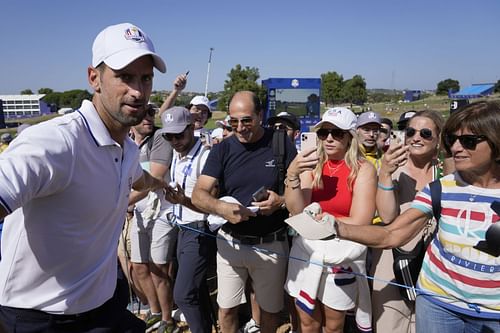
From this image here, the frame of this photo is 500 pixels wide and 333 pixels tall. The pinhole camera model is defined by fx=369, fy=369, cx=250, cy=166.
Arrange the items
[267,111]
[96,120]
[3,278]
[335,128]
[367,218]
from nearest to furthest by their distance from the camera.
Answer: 1. [3,278]
2. [96,120]
3. [367,218]
4. [335,128]
5. [267,111]

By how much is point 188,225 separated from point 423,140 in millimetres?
2433

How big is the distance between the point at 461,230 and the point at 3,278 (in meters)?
2.46

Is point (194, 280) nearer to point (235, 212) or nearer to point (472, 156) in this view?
point (235, 212)

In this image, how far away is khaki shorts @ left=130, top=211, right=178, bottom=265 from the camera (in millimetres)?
4191

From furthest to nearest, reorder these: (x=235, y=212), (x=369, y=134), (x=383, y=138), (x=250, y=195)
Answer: (x=383, y=138)
(x=369, y=134)
(x=250, y=195)
(x=235, y=212)

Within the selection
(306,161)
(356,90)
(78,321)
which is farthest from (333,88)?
(78,321)

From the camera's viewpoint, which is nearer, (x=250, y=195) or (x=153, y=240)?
(x=250, y=195)

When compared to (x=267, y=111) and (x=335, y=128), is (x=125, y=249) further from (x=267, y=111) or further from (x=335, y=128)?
(x=267, y=111)

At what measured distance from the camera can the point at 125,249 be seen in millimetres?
4523

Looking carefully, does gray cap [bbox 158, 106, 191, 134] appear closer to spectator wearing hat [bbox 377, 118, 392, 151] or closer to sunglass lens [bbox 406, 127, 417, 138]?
sunglass lens [bbox 406, 127, 417, 138]

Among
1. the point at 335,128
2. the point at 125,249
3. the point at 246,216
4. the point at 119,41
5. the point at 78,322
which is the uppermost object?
the point at 119,41

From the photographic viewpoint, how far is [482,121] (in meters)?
2.10

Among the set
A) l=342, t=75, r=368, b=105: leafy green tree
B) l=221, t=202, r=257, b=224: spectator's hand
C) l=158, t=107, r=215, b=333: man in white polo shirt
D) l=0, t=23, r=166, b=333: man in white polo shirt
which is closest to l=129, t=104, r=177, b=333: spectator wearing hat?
l=158, t=107, r=215, b=333: man in white polo shirt

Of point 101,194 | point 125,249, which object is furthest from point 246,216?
point 125,249
